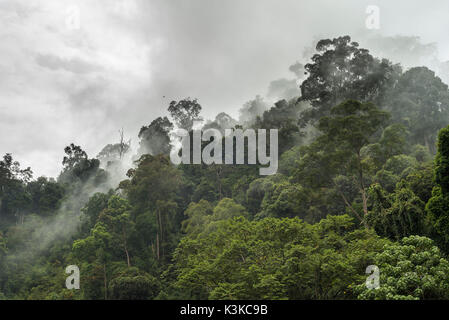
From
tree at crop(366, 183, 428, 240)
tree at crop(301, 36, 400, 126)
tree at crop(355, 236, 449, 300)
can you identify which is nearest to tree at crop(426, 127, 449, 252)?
tree at crop(355, 236, 449, 300)

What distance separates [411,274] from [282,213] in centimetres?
1132

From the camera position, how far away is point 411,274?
31.3 ft

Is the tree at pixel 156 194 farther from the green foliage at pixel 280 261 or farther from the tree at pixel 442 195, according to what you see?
the tree at pixel 442 195

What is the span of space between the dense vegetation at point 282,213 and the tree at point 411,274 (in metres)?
0.04

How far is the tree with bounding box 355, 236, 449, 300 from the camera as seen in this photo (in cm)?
929

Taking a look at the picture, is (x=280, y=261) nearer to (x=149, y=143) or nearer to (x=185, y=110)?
(x=149, y=143)

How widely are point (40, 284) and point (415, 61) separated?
2424 inches

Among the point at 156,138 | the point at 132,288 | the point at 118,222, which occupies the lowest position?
the point at 132,288

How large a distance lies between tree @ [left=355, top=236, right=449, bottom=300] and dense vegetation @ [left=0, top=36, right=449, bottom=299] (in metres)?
0.04

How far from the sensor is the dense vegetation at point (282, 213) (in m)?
11.2

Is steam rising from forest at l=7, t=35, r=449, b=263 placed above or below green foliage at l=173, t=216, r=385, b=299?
above

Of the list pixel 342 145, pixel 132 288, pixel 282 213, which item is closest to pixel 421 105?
pixel 342 145

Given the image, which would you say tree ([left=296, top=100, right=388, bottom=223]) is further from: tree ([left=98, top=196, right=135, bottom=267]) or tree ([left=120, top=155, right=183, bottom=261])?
tree ([left=98, top=196, right=135, bottom=267])

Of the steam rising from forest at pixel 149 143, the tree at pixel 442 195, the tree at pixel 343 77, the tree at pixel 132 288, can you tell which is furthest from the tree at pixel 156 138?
the tree at pixel 442 195
